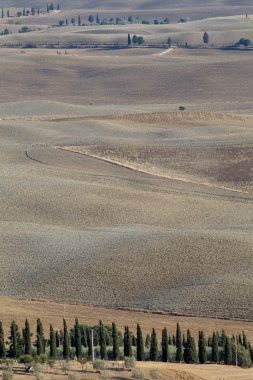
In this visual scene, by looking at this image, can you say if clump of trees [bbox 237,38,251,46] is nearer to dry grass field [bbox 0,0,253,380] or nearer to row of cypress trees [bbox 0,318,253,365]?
dry grass field [bbox 0,0,253,380]

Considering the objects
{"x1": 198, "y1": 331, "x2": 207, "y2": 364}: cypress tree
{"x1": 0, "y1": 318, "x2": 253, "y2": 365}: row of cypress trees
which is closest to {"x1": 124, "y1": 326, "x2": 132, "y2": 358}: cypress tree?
{"x1": 0, "y1": 318, "x2": 253, "y2": 365}: row of cypress trees

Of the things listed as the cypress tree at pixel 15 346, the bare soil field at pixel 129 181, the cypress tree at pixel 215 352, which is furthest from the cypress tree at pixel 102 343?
the bare soil field at pixel 129 181

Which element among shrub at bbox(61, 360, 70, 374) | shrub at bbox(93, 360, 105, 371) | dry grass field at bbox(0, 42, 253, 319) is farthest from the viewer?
dry grass field at bbox(0, 42, 253, 319)

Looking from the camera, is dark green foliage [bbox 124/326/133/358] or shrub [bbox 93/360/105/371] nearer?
shrub [bbox 93/360/105/371]

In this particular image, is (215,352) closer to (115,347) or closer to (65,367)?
(115,347)

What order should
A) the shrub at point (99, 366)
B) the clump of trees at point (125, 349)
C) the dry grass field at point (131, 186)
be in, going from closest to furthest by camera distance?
the shrub at point (99, 366), the clump of trees at point (125, 349), the dry grass field at point (131, 186)

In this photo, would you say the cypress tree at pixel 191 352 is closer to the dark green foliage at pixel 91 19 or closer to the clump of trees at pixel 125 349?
the clump of trees at pixel 125 349

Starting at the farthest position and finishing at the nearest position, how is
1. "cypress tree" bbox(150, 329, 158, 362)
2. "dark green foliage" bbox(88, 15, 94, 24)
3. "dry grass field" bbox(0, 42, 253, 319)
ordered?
"dark green foliage" bbox(88, 15, 94, 24), "dry grass field" bbox(0, 42, 253, 319), "cypress tree" bbox(150, 329, 158, 362)

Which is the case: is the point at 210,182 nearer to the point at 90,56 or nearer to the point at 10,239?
the point at 10,239

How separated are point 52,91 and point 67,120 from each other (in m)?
25.0

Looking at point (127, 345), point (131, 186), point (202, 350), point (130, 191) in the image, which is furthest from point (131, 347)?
point (131, 186)

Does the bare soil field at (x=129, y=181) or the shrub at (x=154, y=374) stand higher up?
the shrub at (x=154, y=374)

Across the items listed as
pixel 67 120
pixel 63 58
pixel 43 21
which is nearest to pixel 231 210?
pixel 67 120

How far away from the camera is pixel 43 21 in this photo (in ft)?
555
